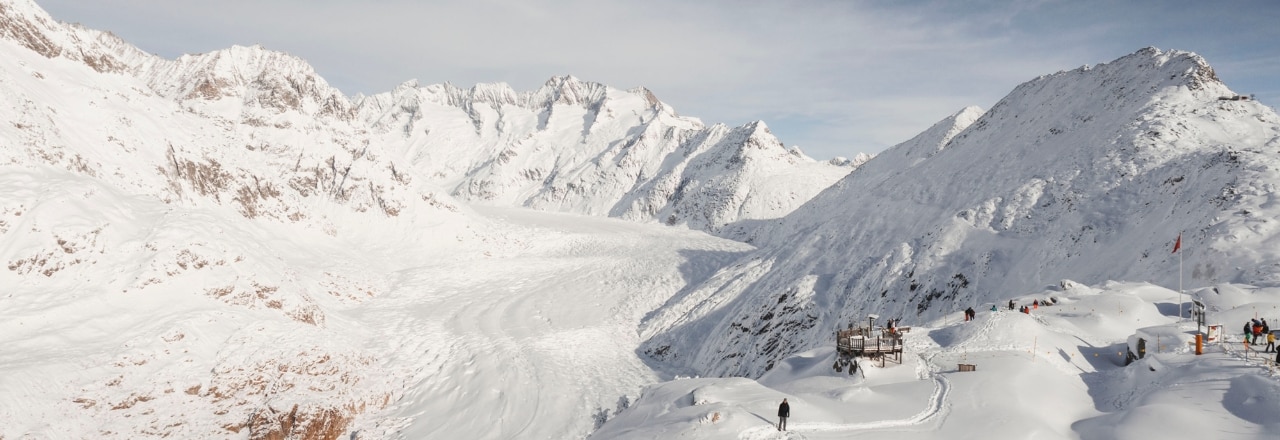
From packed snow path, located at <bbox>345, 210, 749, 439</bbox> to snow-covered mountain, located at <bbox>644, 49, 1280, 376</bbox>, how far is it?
6165 mm

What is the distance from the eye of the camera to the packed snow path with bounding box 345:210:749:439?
3334 cm

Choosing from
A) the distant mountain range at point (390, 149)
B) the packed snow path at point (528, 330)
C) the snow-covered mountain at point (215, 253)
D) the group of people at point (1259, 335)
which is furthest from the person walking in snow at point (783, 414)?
the distant mountain range at point (390, 149)

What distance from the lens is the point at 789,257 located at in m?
57.6

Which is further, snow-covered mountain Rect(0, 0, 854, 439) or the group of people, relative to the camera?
snow-covered mountain Rect(0, 0, 854, 439)

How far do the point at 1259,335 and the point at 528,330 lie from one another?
1682 inches

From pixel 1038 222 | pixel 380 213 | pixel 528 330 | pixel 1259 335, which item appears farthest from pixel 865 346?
pixel 380 213

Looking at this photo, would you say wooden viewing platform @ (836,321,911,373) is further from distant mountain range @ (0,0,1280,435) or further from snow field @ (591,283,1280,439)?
distant mountain range @ (0,0,1280,435)

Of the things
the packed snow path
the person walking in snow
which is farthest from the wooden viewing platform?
the packed snow path

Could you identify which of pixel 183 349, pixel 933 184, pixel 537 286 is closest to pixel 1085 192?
pixel 933 184

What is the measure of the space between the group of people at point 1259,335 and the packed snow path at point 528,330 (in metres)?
27.6

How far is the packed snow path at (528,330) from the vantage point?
1313 inches

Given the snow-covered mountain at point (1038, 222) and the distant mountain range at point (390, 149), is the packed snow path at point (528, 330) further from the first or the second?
the distant mountain range at point (390, 149)

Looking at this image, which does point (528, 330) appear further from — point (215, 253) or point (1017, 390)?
point (1017, 390)

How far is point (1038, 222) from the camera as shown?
43.2 metres
